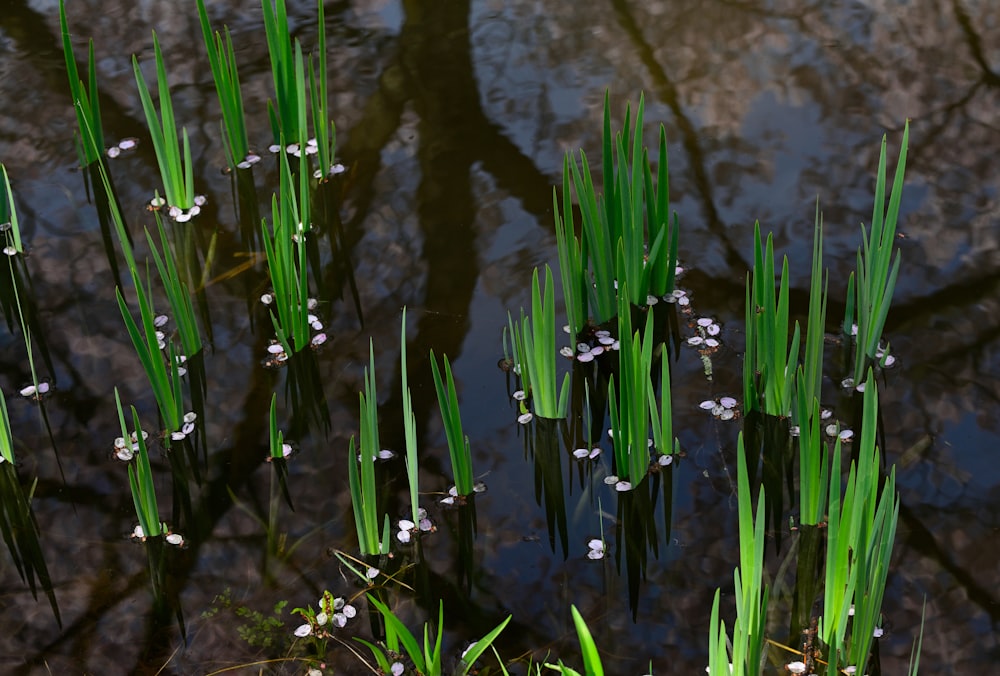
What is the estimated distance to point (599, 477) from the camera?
→ 2510 millimetres

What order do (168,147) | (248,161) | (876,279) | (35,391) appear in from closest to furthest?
(876,279)
(35,391)
(168,147)
(248,161)

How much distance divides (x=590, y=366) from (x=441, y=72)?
1558 millimetres

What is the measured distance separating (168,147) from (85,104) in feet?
0.85

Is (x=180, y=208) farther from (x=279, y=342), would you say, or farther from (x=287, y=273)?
(x=287, y=273)

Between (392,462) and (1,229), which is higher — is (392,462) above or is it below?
below

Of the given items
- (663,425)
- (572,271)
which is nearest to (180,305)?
(572,271)

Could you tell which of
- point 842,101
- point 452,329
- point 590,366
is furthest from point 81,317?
point 842,101

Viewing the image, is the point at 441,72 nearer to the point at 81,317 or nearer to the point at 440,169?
the point at 440,169

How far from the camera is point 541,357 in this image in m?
2.40

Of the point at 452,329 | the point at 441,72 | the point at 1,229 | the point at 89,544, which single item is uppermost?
the point at 441,72

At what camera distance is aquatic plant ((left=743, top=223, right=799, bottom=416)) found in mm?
2189

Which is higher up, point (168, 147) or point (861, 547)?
point (168, 147)

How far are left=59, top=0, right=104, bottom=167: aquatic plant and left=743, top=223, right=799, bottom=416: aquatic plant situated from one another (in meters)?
1.67

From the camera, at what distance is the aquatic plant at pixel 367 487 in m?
2.08
